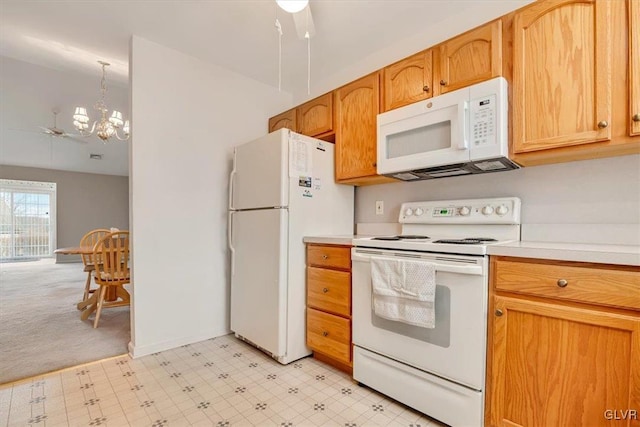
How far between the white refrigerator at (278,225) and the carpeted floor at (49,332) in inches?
44.2

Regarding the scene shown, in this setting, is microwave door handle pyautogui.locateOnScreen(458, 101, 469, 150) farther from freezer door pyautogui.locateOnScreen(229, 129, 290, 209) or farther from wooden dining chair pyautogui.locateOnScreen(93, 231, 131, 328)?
wooden dining chair pyautogui.locateOnScreen(93, 231, 131, 328)

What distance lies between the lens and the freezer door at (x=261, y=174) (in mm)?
2129

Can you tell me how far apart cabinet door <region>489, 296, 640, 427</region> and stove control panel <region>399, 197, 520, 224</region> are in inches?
25.1

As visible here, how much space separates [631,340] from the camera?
1.05 meters

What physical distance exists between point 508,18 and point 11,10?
3.07 metres

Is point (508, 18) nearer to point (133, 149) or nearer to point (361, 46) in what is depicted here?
point (361, 46)

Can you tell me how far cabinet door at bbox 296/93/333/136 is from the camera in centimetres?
249

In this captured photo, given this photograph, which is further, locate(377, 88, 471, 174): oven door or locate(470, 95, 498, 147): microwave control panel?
locate(377, 88, 471, 174): oven door

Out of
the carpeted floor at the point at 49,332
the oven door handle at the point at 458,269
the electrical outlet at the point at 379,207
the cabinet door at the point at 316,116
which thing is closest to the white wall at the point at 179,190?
the carpeted floor at the point at 49,332

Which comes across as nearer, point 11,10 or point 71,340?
point 11,10

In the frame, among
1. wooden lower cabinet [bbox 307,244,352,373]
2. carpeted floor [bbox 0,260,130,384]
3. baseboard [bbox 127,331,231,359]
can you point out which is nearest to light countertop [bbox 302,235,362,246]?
wooden lower cabinet [bbox 307,244,352,373]

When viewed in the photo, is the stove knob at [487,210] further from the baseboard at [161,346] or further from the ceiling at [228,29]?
the baseboard at [161,346]

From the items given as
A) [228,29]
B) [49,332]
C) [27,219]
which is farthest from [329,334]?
[27,219]

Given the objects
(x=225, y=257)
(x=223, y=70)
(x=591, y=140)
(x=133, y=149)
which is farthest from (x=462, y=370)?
(x=223, y=70)
